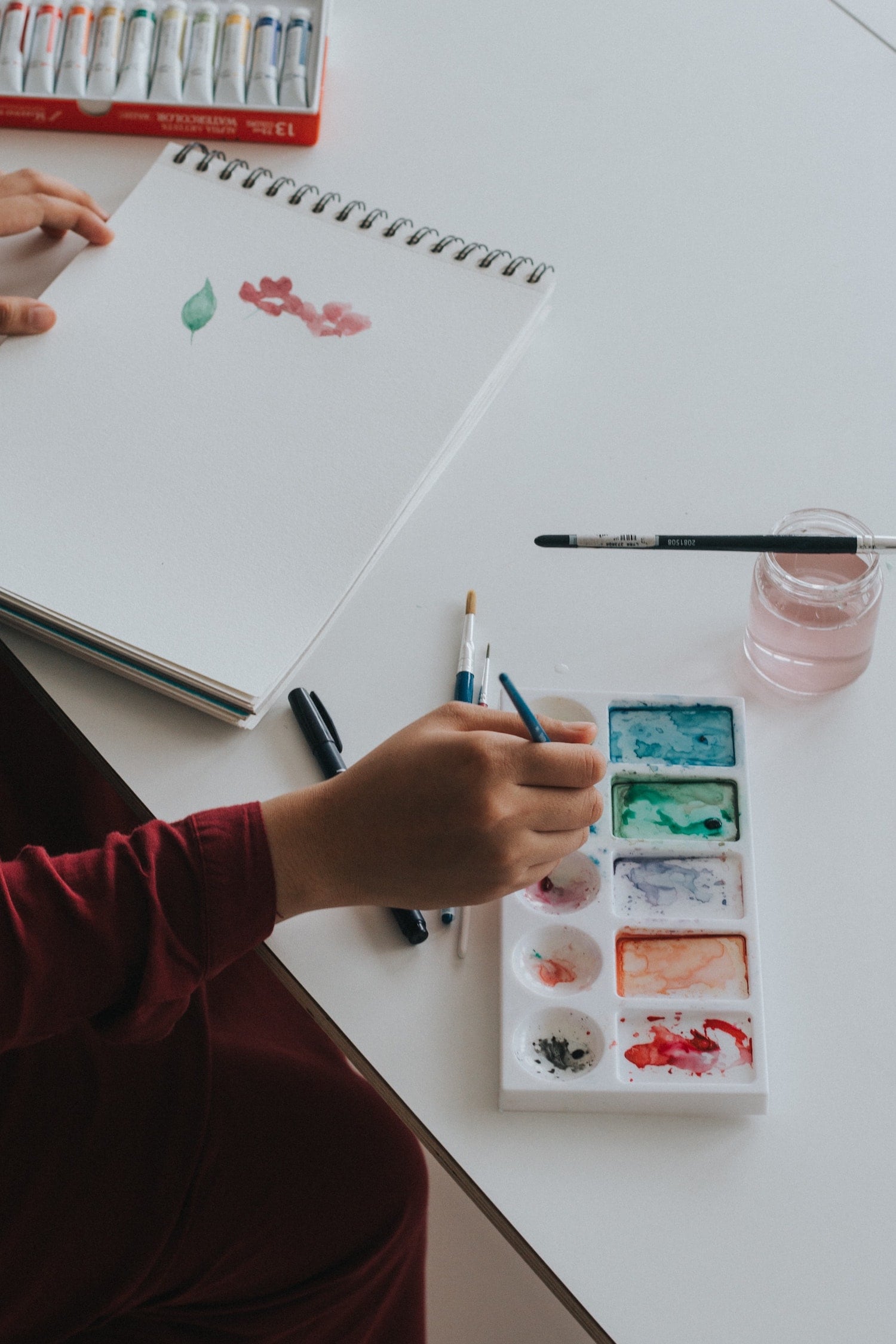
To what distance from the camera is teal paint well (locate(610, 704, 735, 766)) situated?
2.28ft

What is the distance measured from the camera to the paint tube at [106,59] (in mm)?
1024

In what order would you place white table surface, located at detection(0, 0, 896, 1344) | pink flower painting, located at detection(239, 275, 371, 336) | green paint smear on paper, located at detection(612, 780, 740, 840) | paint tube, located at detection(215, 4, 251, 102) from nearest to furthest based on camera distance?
white table surface, located at detection(0, 0, 896, 1344) < green paint smear on paper, located at detection(612, 780, 740, 840) < pink flower painting, located at detection(239, 275, 371, 336) < paint tube, located at detection(215, 4, 251, 102)

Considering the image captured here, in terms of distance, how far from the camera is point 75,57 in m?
1.03

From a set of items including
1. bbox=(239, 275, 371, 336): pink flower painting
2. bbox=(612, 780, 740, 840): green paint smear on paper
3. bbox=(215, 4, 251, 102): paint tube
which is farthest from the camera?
bbox=(215, 4, 251, 102): paint tube

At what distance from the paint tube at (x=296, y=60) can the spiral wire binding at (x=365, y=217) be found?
0.07 metres

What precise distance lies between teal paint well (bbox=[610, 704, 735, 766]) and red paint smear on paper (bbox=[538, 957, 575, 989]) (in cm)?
13

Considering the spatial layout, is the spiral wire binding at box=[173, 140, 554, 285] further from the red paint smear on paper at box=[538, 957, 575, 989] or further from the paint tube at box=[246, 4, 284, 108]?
the red paint smear on paper at box=[538, 957, 575, 989]

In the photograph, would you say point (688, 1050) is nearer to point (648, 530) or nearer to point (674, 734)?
point (674, 734)

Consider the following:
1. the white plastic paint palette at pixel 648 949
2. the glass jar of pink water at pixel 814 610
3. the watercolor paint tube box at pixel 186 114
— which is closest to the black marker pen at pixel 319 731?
the white plastic paint palette at pixel 648 949

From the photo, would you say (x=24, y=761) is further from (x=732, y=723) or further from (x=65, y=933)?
(x=732, y=723)

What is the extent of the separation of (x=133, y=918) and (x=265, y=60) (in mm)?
783

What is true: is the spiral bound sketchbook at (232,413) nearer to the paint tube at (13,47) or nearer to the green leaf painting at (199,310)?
the green leaf painting at (199,310)

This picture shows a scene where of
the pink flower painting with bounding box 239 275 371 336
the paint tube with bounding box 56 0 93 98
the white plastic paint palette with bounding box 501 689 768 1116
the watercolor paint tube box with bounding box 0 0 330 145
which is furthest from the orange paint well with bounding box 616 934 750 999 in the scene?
the paint tube with bounding box 56 0 93 98

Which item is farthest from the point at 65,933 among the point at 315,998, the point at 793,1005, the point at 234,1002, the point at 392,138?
the point at 392,138
